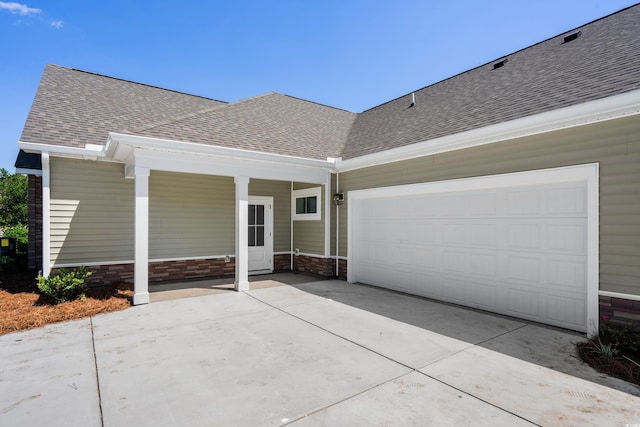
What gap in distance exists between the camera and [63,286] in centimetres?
604

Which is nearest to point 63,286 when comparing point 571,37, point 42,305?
point 42,305

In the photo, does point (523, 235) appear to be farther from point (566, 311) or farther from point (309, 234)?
point (309, 234)

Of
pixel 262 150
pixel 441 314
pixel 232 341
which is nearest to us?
pixel 232 341

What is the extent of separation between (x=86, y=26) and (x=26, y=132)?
133 inches

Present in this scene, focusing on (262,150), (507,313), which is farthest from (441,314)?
(262,150)

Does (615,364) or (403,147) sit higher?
(403,147)

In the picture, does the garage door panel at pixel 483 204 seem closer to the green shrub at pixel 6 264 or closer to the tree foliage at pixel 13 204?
the green shrub at pixel 6 264

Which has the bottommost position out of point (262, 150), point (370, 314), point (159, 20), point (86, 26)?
point (370, 314)

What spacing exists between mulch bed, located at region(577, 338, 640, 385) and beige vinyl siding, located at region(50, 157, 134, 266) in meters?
8.95

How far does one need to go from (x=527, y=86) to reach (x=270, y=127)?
6034 mm

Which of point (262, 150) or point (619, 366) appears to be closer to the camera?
point (619, 366)

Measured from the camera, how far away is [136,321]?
527 cm

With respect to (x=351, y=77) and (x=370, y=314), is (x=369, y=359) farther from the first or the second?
(x=351, y=77)

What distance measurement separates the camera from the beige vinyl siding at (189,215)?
8.29 meters
